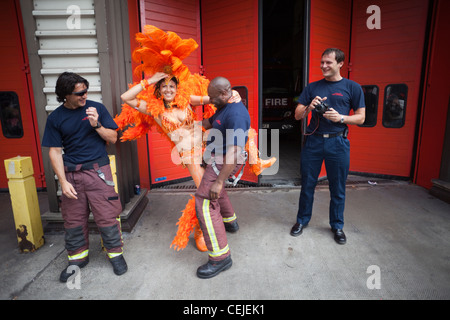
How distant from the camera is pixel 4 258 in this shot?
3135 mm

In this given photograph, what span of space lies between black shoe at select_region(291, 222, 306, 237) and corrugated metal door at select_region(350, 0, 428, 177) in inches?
127

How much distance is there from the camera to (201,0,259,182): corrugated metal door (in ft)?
16.4

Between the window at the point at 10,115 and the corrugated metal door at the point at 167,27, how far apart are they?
245 centimetres

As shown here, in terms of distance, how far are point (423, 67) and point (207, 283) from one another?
541 cm

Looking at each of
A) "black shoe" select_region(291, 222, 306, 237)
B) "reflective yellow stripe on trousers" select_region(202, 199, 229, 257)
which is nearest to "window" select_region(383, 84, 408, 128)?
"black shoe" select_region(291, 222, 306, 237)

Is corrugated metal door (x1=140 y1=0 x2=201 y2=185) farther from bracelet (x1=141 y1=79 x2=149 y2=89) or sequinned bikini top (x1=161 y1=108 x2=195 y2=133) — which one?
bracelet (x1=141 y1=79 x2=149 y2=89)

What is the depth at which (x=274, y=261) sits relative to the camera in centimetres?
299

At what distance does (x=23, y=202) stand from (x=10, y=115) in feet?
9.33

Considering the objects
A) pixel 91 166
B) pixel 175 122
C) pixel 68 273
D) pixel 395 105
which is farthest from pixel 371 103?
pixel 68 273

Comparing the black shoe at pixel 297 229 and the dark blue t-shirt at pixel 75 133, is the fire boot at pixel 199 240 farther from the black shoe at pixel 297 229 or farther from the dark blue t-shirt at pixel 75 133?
the dark blue t-shirt at pixel 75 133

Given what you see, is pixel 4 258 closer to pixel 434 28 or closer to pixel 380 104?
pixel 380 104
